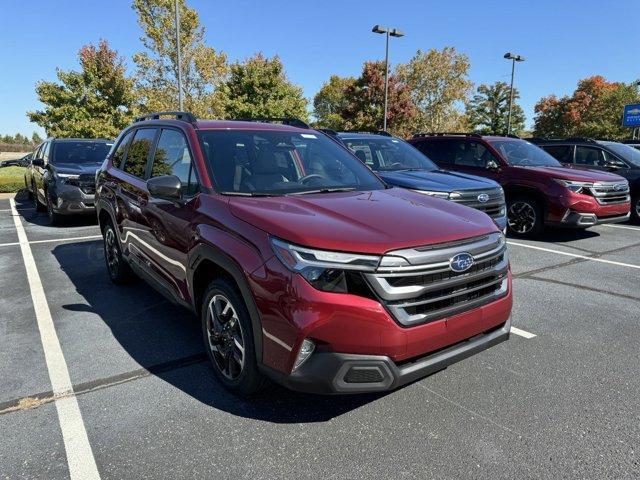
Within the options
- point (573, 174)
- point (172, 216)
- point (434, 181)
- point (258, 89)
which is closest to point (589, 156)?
point (573, 174)

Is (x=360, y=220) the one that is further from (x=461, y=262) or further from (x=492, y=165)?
(x=492, y=165)

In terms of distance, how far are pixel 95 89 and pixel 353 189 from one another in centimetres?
2532

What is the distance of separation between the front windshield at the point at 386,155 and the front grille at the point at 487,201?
1247mm

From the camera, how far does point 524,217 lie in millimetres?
8781

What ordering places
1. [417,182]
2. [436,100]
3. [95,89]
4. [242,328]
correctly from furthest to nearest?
[436,100] → [95,89] → [417,182] → [242,328]

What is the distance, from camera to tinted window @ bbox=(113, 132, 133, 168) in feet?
16.5

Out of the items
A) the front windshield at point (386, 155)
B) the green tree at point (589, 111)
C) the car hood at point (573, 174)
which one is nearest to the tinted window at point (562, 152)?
the car hood at point (573, 174)

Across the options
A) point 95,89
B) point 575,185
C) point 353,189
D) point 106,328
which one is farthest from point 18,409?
point 95,89

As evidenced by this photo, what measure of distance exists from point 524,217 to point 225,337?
7.35m

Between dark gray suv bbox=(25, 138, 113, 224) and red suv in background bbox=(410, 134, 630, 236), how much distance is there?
6954 millimetres

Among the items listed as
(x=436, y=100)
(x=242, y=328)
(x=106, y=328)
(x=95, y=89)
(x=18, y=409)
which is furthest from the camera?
(x=436, y=100)

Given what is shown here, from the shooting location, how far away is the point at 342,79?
83.2 metres

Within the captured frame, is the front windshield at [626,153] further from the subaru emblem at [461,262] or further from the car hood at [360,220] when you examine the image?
the subaru emblem at [461,262]

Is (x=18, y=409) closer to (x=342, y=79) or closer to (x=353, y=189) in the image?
(x=353, y=189)
